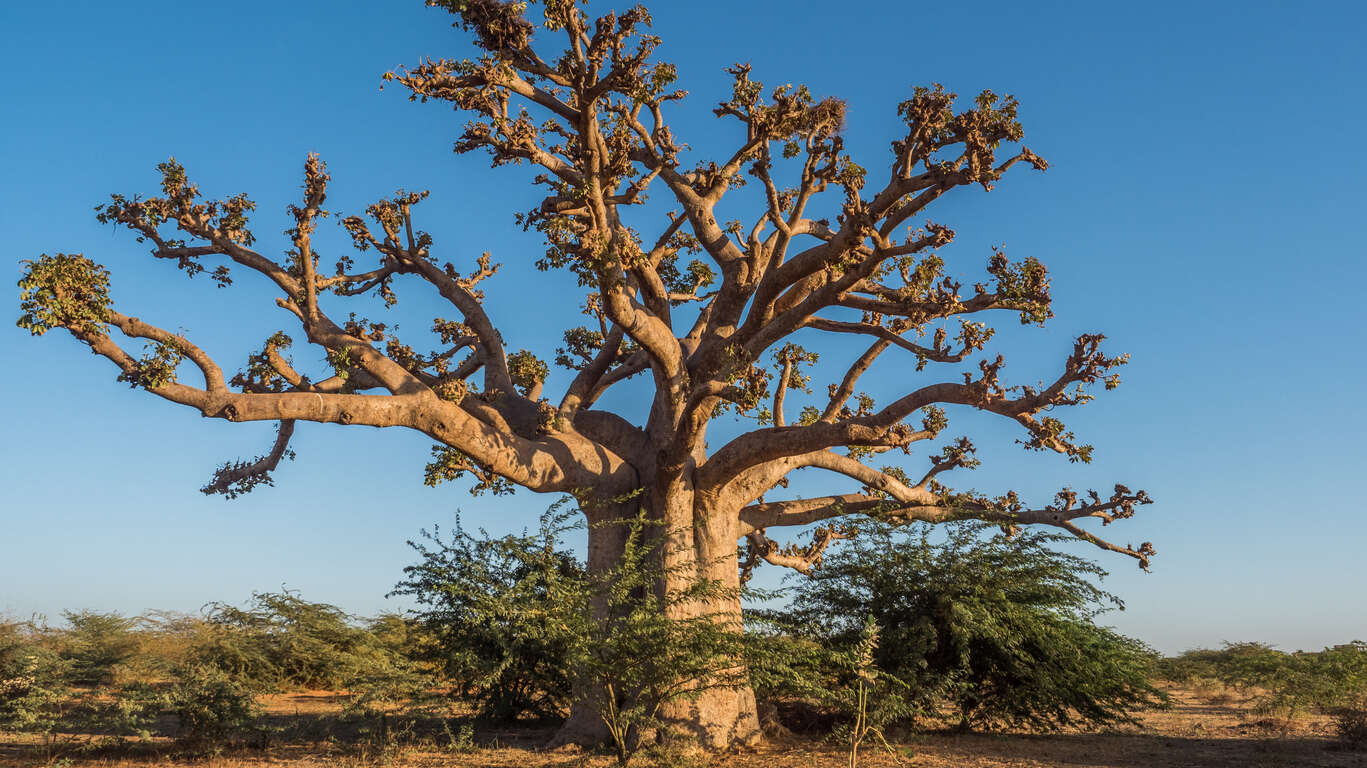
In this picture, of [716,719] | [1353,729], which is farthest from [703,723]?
[1353,729]

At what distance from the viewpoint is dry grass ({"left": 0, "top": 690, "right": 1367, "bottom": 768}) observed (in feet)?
30.0

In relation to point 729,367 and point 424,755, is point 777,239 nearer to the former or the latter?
point 729,367

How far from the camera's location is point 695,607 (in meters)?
11.0

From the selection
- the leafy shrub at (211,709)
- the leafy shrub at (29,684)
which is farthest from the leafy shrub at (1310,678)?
the leafy shrub at (29,684)

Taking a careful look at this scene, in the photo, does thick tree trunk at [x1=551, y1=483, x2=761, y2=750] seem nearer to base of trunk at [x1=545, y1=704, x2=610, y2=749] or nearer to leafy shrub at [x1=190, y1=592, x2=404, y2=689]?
base of trunk at [x1=545, y1=704, x2=610, y2=749]

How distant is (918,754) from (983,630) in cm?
202

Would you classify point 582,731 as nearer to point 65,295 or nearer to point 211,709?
point 211,709

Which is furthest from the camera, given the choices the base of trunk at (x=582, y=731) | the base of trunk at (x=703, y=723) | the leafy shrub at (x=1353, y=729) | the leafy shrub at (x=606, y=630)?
the base of trunk at (x=582, y=731)

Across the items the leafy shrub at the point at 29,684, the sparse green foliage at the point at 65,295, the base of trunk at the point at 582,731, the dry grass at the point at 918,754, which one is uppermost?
the sparse green foliage at the point at 65,295

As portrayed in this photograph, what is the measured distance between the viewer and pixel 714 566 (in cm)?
1139

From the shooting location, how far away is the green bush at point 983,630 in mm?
11469

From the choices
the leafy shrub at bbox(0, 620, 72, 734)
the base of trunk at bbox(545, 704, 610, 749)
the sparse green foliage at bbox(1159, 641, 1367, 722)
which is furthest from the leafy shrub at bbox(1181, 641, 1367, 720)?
the leafy shrub at bbox(0, 620, 72, 734)

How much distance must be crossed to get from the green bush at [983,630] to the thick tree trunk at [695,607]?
975mm

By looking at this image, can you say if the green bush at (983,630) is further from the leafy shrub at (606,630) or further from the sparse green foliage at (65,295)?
the sparse green foliage at (65,295)
